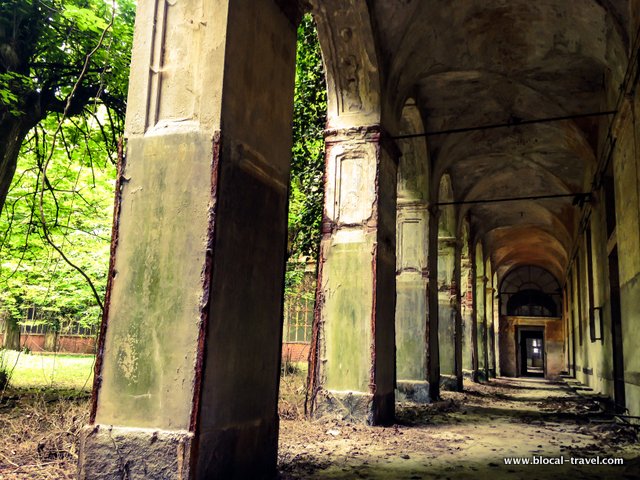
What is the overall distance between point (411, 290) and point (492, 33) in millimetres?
4904

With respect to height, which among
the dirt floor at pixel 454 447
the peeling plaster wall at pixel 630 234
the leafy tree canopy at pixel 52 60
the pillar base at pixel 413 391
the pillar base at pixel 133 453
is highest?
the leafy tree canopy at pixel 52 60

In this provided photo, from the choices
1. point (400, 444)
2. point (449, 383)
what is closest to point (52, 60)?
point (400, 444)

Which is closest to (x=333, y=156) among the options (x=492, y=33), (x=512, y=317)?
(x=492, y=33)

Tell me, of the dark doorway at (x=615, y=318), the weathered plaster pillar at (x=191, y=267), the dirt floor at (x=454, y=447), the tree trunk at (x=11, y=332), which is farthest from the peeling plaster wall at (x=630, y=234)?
the tree trunk at (x=11, y=332)

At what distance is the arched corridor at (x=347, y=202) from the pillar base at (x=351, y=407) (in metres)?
0.03

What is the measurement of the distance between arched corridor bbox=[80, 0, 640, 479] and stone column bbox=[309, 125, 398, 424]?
0.09ft

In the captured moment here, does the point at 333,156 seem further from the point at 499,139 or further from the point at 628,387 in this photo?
the point at 499,139

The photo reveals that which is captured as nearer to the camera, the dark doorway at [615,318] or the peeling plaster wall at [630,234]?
the peeling plaster wall at [630,234]

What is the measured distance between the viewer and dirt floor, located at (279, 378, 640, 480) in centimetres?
479

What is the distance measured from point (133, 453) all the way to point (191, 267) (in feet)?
3.85

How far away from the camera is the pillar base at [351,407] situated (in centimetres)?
719

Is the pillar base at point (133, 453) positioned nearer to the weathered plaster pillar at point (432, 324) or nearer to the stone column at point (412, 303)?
the stone column at point (412, 303)

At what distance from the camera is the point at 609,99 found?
962 cm

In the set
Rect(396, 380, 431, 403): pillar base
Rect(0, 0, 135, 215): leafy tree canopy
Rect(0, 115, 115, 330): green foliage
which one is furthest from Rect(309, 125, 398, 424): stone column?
Rect(0, 115, 115, 330): green foliage
